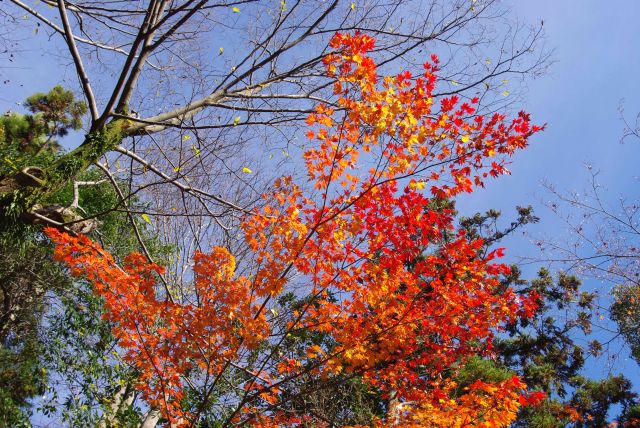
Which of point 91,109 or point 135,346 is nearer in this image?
point 91,109

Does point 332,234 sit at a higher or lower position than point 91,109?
lower

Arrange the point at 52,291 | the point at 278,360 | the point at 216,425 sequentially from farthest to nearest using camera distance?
the point at 52,291 → the point at 278,360 → the point at 216,425

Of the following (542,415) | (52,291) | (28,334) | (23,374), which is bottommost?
(23,374)

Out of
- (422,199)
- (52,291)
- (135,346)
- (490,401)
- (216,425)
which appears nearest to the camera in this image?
(490,401)

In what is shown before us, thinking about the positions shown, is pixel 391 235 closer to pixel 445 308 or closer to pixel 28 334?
pixel 445 308

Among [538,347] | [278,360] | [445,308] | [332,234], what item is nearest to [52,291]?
[278,360]

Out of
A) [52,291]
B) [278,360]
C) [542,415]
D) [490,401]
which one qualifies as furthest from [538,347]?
Result: [52,291]

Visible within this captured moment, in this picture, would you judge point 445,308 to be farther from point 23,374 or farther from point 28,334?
point 28,334

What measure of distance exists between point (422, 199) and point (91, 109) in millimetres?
3914

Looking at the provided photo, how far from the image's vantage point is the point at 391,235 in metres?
5.54

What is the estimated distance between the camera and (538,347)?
43.9 ft

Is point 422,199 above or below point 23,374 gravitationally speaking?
above

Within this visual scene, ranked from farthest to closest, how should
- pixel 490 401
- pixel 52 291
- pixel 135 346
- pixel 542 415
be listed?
pixel 542 415, pixel 52 291, pixel 135 346, pixel 490 401

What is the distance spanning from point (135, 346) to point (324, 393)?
12.4 feet
